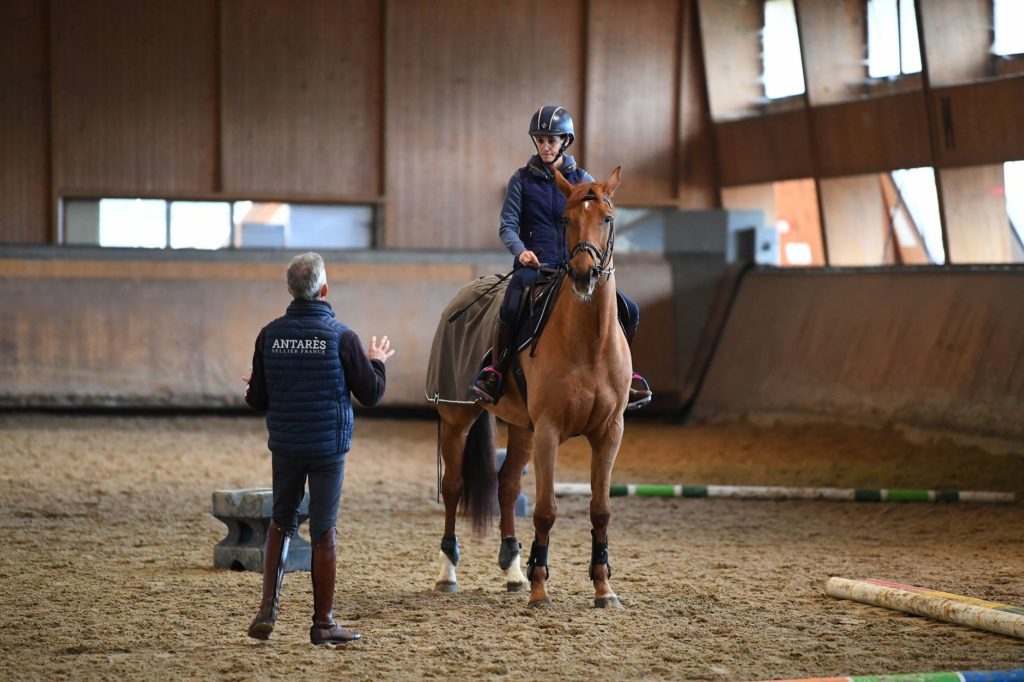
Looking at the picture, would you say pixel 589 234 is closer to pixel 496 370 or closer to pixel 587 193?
pixel 587 193

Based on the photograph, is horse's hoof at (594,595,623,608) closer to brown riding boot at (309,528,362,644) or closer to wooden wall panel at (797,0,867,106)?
brown riding boot at (309,528,362,644)

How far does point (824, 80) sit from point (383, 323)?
18.3ft

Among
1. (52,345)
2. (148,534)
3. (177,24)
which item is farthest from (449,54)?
(148,534)

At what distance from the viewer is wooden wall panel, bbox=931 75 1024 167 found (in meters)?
10.9

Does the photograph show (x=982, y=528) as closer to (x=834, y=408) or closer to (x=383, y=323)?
(x=834, y=408)

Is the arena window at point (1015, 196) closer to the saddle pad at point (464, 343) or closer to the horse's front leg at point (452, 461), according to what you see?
the saddle pad at point (464, 343)

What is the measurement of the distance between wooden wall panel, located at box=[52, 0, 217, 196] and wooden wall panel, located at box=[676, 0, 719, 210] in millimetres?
5696

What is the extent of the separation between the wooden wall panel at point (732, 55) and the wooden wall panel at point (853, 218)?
204 cm

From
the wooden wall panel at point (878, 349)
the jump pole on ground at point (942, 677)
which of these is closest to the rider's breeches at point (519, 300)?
the jump pole on ground at point (942, 677)

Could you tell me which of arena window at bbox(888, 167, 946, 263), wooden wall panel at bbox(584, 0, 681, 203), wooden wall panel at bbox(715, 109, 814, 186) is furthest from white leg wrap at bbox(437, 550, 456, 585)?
wooden wall panel at bbox(584, 0, 681, 203)

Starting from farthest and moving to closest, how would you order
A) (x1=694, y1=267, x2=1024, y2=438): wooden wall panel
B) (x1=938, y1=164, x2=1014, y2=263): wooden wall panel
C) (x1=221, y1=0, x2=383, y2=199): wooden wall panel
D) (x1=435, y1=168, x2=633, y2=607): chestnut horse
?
(x1=221, y1=0, x2=383, y2=199): wooden wall panel < (x1=938, y1=164, x2=1014, y2=263): wooden wall panel < (x1=694, y1=267, x2=1024, y2=438): wooden wall panel < (x1=435, y1=168, x2=633, y2=607): chestnut horse

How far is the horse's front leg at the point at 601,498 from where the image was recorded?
5492 mm

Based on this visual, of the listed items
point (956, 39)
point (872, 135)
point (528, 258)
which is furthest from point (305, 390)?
point (872, 135)

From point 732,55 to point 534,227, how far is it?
10.1 metres
